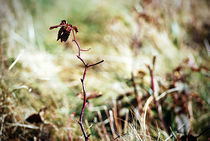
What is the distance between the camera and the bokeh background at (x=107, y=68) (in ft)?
2.44

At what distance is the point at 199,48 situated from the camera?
5.06 ft

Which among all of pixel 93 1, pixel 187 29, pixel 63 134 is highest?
pixel 93 1

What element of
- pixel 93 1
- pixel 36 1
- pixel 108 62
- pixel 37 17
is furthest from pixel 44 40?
pixel 93 1

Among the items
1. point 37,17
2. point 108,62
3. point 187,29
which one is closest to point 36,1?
point 37,17

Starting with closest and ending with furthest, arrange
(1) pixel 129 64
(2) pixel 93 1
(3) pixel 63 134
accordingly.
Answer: (3) pixel 63 134 < (1) pixel 129 64 < (2) pixel 93 1

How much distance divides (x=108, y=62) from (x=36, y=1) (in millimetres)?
1373

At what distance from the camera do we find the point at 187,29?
1.83 m

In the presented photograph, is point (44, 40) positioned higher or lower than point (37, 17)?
lower

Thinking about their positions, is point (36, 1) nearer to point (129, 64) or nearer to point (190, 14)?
point (129, 64)

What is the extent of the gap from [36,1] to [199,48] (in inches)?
76.7

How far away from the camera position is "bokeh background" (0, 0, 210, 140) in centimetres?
74

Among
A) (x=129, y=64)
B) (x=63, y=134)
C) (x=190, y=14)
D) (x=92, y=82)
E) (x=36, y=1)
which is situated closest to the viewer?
(x=63, y=134)

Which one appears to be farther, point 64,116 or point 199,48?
point 199,48

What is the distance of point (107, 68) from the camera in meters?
1.39
